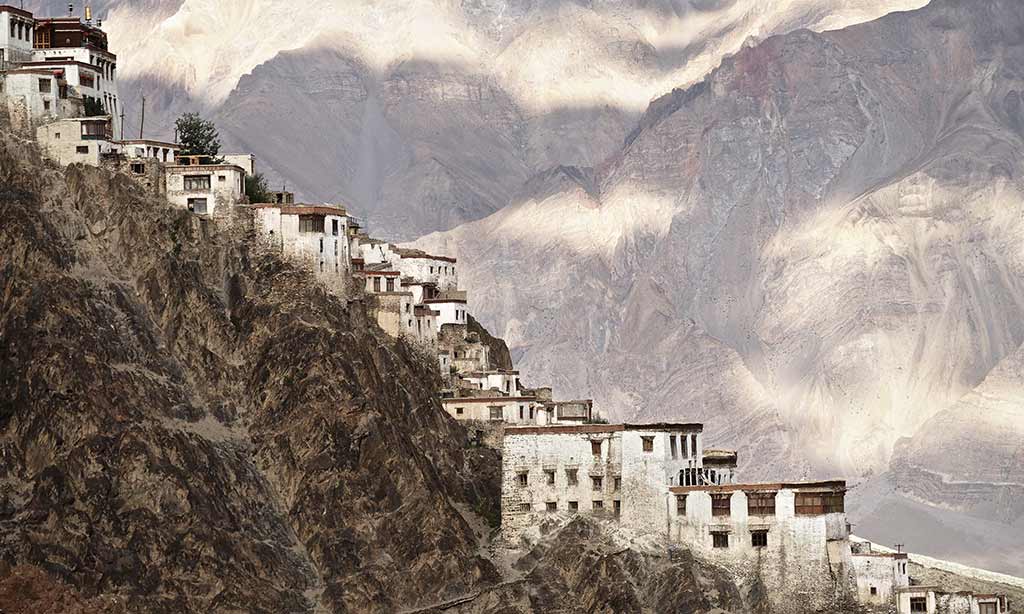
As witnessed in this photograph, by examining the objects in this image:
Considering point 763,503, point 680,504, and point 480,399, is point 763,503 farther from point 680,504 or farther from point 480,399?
point 480,399

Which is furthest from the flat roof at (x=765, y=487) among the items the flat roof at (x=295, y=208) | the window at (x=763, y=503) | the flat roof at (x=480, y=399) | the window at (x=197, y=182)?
the window at (x=197, y=182)

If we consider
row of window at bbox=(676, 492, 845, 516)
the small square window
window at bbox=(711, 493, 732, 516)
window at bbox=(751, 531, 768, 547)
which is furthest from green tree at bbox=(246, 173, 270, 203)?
window at bbox=(751, 531, 768, 547)

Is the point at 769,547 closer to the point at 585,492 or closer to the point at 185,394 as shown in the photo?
the point at 585,492

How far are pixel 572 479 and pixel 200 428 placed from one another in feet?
78.7

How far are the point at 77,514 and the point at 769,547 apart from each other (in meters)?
42.4

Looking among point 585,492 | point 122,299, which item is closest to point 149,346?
point 122,299

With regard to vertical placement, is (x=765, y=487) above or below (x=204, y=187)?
below

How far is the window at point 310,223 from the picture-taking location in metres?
176

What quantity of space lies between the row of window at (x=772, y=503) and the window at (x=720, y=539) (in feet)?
3.96

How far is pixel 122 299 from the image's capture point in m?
166

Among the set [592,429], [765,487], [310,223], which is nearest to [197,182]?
[310,223]

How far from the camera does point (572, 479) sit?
16600 cm

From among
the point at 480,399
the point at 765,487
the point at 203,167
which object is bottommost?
the point at 765,487

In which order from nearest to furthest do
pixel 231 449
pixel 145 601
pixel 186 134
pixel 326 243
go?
pixel 145 601 < pixel 231 449 < pixel 326 243 < pixel 186 134
